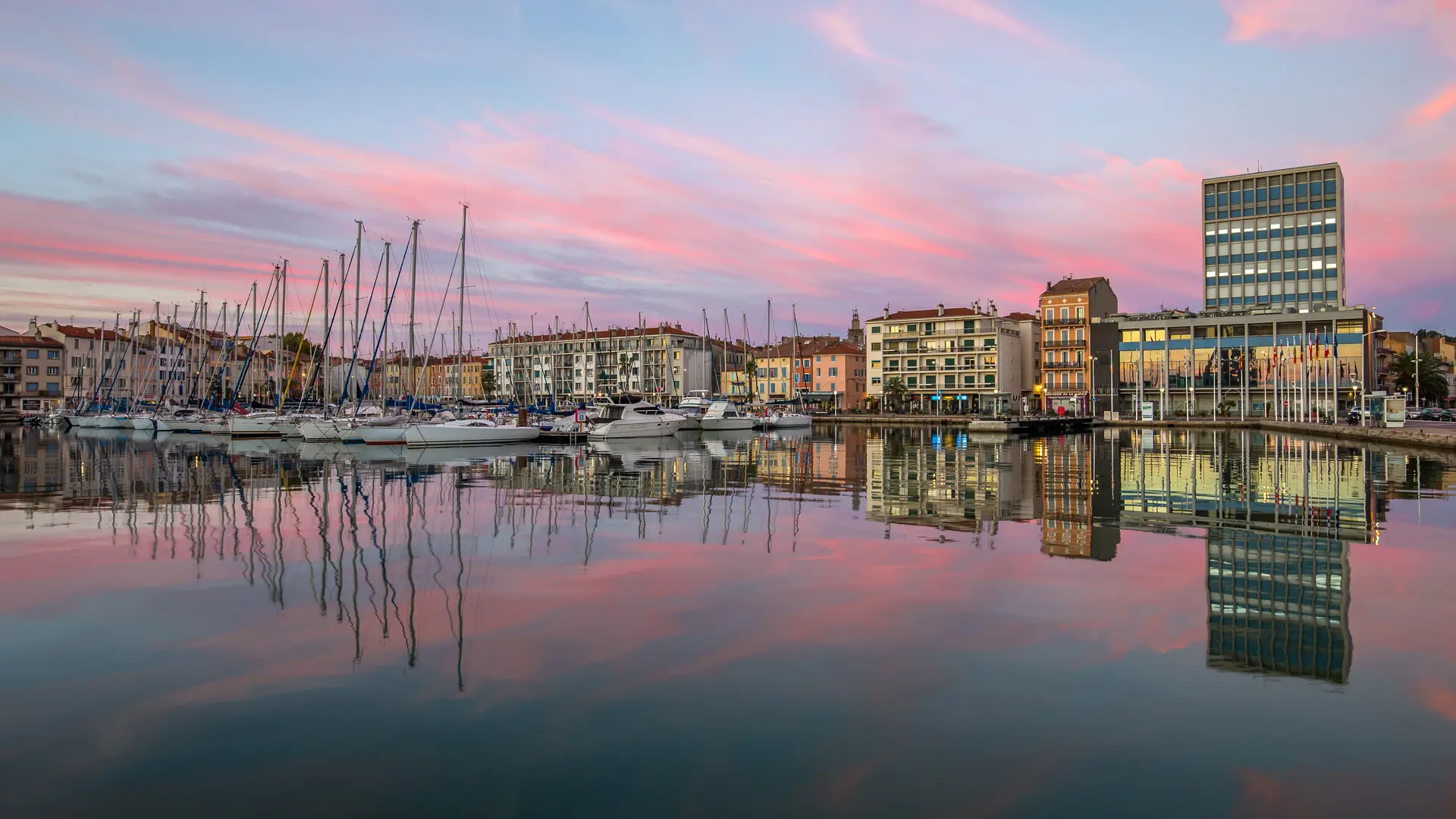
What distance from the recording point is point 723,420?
69.6 m

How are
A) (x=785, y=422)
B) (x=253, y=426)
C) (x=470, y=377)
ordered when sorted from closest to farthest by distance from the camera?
(x=253, y=426) → (x=785, y=422) → (x=470, y=377)

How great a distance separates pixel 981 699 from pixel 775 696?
1.64 meters

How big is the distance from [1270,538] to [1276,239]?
380 ft

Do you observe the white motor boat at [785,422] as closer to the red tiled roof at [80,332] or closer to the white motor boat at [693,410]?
the white motor boat at [693,410]

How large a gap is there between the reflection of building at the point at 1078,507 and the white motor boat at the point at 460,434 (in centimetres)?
2848

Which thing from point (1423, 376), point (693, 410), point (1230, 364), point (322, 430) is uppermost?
point (1230, 364)

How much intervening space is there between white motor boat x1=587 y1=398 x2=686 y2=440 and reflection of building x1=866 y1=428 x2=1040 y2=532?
16052 millimetres

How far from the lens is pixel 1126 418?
103 metres

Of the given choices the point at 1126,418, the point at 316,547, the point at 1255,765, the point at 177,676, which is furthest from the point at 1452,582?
the point at 1126,418

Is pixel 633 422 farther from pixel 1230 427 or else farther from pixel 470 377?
pixel 470 377

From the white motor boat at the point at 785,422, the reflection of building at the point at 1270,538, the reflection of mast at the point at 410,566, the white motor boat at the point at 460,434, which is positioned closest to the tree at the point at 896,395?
the white motor boat at the point at 785,422

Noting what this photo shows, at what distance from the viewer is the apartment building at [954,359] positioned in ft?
385

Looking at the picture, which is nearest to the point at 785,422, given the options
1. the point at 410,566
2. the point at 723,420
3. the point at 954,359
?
the point at 723,420

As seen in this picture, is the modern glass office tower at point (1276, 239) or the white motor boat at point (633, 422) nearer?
the white motor boat at point (633, 422)
